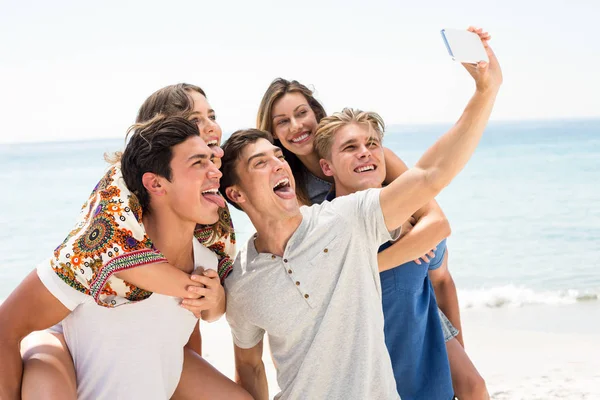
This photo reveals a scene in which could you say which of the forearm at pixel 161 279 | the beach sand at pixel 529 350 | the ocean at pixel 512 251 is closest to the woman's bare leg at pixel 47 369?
the forearm at pixel 161 279

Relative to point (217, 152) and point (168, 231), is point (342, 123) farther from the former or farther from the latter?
point (168, 231)

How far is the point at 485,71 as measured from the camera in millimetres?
2906

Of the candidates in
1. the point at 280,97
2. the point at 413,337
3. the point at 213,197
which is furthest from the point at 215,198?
the point at 280,97

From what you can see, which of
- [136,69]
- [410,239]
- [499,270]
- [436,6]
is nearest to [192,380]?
[410,239]

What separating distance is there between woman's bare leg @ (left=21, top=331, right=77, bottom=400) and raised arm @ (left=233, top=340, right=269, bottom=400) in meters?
0.83

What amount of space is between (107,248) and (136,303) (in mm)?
374

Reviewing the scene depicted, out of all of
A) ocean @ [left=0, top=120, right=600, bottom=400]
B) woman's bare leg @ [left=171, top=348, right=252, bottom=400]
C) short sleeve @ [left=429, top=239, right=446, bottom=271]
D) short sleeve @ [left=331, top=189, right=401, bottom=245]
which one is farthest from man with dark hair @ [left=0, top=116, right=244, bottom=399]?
ocean @ [left=0, top=120, right=600, bottom=400]

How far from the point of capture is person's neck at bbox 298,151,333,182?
4484mm

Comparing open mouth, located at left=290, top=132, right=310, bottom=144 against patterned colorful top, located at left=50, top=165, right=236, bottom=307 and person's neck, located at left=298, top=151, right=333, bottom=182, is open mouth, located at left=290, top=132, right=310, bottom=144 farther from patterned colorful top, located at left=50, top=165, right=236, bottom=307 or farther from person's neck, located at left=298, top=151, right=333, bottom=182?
patterned colorful top, located at left=50, top=165, right=236, bottom=307

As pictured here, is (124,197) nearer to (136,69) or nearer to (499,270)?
(499,270)

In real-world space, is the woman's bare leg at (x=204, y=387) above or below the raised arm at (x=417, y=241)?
below

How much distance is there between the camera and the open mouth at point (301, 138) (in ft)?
14.8

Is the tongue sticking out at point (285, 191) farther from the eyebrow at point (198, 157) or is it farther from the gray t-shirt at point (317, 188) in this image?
the gray t-shirt at point (317, 188)

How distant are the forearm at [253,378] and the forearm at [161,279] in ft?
2.14
